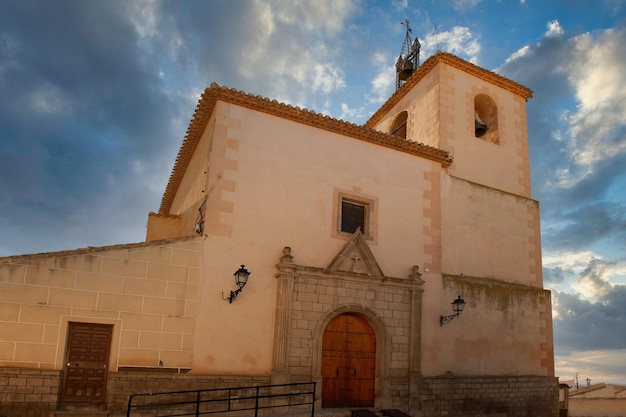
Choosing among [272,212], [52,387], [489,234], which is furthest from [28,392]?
[489,234]

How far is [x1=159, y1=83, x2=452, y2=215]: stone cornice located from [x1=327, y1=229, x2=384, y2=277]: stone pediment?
264 cm

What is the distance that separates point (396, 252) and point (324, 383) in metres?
3.68

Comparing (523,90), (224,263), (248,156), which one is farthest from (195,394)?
(523,90)

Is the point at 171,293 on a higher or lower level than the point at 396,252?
lower

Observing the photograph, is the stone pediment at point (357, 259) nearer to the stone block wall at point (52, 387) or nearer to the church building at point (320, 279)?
the church building at point (320, 279)

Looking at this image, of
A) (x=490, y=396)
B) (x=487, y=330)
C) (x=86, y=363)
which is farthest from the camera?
(x=487, y=330)

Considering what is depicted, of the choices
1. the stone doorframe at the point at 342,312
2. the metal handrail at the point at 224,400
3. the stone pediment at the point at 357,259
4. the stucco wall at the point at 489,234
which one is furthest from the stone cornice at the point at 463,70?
the metal handrail at the point at 224,400

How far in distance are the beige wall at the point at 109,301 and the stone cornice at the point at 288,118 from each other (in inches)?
134

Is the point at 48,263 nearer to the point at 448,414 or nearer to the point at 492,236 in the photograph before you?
the point at 448,414

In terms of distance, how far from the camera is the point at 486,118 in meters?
16.7

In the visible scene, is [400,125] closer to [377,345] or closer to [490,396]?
[377,345]

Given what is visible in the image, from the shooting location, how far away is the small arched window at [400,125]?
17406mm

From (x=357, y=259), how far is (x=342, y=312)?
4.24 ft

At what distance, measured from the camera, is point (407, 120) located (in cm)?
1694
